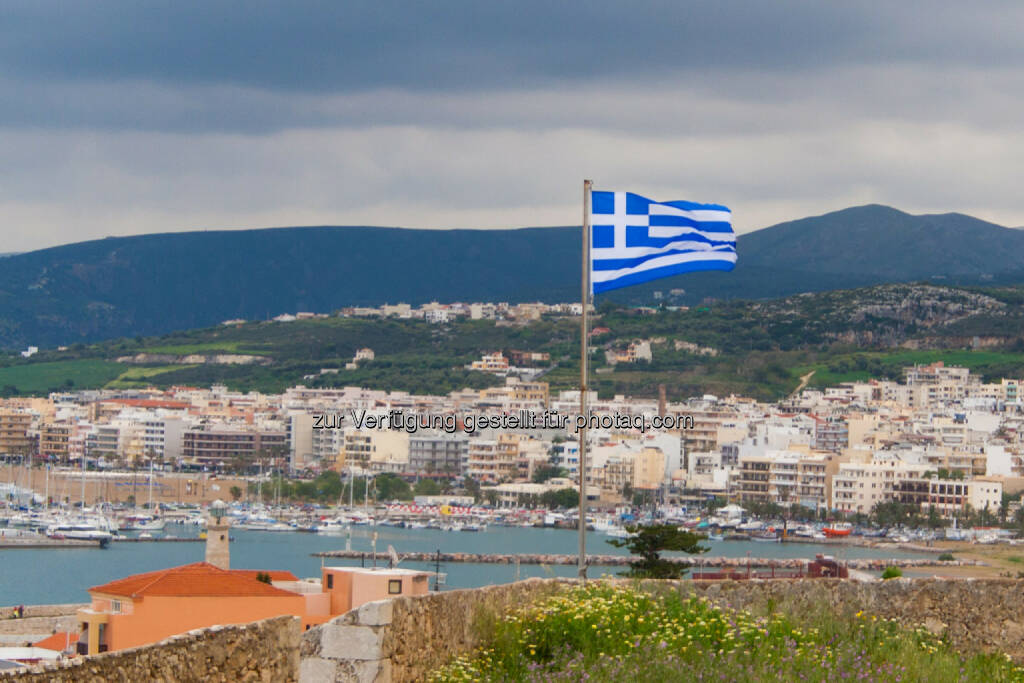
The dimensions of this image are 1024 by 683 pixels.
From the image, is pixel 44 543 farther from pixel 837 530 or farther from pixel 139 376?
pixel 139 376

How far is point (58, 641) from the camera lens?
1747 centimetres

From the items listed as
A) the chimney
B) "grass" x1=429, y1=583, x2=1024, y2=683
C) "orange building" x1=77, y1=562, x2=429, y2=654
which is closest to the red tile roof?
the chimney

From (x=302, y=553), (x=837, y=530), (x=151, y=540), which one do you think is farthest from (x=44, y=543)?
Answer: (x=837, y=530)

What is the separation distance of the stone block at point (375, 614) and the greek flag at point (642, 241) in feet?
13.0

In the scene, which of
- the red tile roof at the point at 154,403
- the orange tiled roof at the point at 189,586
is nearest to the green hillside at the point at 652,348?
the red tile roof at the point at 154,403

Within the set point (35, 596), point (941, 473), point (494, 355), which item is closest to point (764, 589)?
point (35, 596)

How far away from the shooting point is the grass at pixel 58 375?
442 ft

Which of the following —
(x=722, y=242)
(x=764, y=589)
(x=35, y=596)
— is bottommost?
(x=35, y=596)

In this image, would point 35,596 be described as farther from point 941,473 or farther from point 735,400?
point 735,400

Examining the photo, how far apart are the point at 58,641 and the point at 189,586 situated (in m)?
5.01

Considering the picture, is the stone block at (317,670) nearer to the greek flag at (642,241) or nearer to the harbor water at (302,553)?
the greek flag at (642,241)

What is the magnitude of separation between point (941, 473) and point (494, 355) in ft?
157

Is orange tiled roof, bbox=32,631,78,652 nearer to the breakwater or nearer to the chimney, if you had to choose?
the chimney

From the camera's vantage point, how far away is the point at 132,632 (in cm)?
1118
